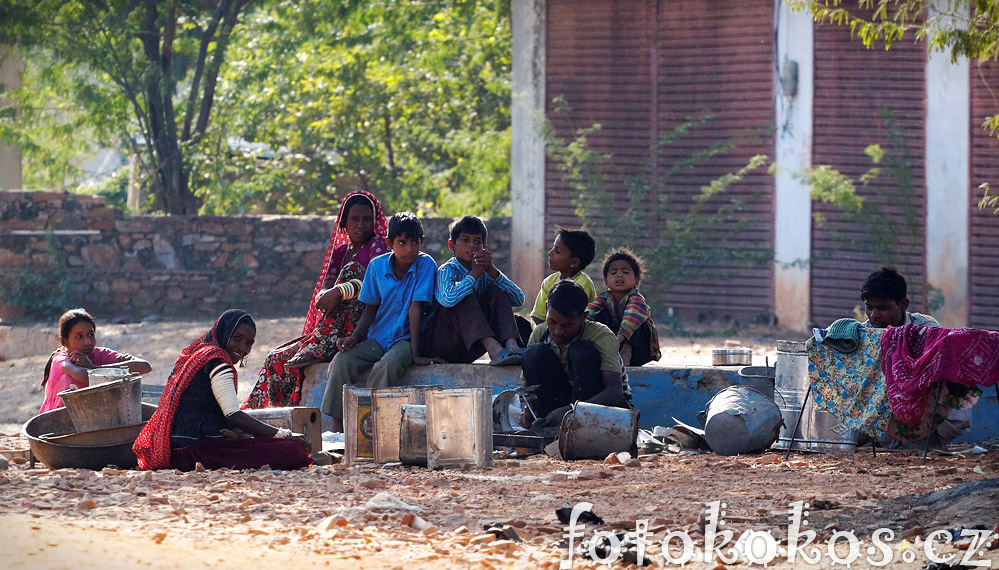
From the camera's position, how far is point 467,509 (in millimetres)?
4445

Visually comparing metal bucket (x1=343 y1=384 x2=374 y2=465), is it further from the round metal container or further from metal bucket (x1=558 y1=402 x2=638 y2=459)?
the round metal container

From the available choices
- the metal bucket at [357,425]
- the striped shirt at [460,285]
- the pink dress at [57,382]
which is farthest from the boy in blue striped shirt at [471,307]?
the pink dress at [57,382]

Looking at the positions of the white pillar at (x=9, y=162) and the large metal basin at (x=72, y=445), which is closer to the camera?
the large metal basin at (x=72, y=445)

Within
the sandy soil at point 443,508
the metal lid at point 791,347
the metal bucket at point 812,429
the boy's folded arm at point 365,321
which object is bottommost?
the sandy soil at point 443,508

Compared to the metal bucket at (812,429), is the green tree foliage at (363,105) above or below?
above

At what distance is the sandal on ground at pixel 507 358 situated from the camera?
660cm

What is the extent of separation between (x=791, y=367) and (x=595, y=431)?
1287 mm

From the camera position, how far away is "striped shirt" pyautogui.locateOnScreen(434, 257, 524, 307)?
22.3 feet

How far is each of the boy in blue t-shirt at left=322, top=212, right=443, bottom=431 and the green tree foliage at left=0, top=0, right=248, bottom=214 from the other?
8986mm

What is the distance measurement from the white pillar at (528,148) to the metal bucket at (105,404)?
787 cm

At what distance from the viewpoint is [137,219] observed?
44.0 ft

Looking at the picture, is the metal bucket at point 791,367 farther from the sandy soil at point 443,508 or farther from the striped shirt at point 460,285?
the striped shirt at point 460,285

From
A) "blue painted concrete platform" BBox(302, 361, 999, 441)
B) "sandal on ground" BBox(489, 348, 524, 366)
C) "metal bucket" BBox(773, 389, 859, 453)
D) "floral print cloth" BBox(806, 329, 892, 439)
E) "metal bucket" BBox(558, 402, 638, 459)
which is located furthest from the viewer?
"blue painted concrete platform" BBox(302, 361, 999, 441)

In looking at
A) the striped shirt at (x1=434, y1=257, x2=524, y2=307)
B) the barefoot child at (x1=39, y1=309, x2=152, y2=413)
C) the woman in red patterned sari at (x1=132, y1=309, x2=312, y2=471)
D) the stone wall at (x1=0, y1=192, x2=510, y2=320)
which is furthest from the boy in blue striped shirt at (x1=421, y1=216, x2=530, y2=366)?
the stone wall at (x1=0, y1=192, x2=510, y2=320)
